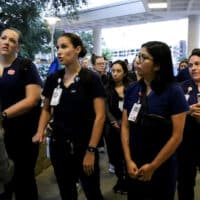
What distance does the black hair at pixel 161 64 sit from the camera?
1851mm

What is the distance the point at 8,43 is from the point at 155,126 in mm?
1174

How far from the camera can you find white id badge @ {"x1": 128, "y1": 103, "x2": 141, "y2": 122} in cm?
191

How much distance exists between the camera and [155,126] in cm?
184

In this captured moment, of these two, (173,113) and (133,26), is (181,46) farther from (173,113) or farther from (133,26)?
(173,113)

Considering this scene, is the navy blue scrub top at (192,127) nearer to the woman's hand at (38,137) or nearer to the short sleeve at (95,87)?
the short sleeve at (95,87)

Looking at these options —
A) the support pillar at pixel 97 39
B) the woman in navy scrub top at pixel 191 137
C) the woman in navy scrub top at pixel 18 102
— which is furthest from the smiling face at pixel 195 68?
the support pillar at pixel 97 39

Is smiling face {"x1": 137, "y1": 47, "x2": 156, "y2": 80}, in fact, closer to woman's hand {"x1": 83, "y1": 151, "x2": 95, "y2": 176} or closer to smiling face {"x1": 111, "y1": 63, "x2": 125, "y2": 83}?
woman's hand {"x1": 83, "y1": 151, "x2": 95, "y2": 176}

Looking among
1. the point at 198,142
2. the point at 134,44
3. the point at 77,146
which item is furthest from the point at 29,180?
the point at 134,44

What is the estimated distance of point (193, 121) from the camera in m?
2.57

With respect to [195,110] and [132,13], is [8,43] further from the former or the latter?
[132,13]

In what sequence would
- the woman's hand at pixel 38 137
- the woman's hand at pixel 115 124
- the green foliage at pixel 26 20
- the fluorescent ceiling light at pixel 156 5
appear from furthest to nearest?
1. the fluorescent ceiling light at pixel 156 5
2. the green foliage at pixel 26 20
3. the woman's hand at pixel 115 124
4. the woman's hand at pixel 38 137

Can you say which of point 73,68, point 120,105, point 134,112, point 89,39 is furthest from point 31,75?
point 89,39

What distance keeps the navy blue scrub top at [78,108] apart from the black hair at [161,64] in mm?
474

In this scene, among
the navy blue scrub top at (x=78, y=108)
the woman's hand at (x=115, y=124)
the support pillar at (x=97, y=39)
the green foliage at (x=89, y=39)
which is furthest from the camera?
the green foliage at (x=89, y=39)
